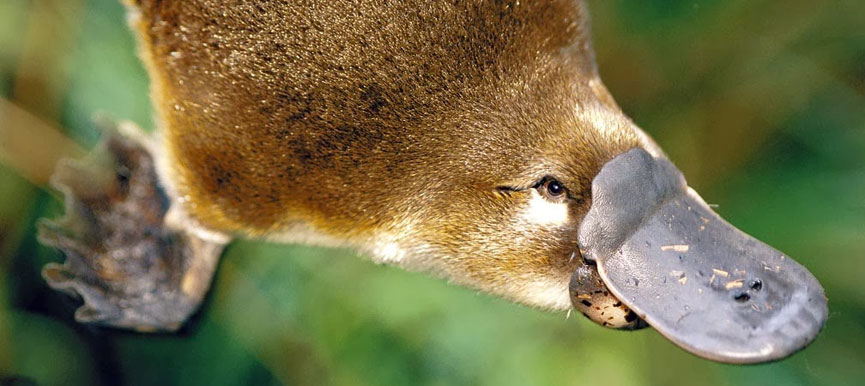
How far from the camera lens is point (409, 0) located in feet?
3.11

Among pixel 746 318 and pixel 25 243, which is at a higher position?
pixel 746 318

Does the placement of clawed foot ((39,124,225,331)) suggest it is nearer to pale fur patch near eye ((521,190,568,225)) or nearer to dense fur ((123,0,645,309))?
dense fur ((123,0,645,309))

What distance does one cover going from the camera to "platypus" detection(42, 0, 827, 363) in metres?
0.92

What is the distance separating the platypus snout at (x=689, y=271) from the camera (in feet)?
2.81

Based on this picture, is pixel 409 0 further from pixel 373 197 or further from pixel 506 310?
pixel 506 310

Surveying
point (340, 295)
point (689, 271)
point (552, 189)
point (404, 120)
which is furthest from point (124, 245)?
point (689, 271)

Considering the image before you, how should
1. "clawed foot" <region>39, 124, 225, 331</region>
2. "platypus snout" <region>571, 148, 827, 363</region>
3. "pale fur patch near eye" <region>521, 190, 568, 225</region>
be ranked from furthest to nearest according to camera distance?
Answer: "clawed foot" <region>39, 124, 225, 331</region>
"pale fur patch near eye" <region>521, 190, 568, 225</region>
"platypus snout" <region>571, 148, 827, 363</region>

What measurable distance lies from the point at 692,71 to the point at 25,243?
A: 51.0 inches

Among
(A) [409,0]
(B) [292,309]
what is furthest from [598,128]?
(B) [292,309]

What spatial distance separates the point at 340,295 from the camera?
148 centimetres

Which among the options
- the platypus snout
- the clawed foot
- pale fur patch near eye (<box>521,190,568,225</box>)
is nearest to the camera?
the platypus snout

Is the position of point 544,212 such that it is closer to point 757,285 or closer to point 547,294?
point 547,294

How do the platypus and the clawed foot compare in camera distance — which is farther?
the clawed foot

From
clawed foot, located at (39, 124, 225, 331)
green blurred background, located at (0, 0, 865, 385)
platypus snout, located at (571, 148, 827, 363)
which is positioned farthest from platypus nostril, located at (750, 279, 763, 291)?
clawed foot, located at (39, 124, 225, 331)
